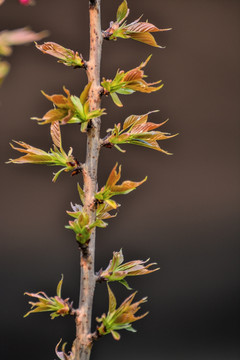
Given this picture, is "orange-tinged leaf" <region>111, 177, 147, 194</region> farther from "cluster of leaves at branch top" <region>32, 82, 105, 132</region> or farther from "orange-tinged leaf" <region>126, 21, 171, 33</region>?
Result: "orange-tinged leaf" <region>126, 21, 171, 33</region>

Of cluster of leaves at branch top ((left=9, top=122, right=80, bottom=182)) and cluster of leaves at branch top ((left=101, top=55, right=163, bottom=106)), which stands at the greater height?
cluster of leaves at branch top ((left=101, top=55, right=163, bottom=106))

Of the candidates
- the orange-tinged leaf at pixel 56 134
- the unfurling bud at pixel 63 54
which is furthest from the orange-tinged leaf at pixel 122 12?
the orange-tinged leaf at pixel 56 134

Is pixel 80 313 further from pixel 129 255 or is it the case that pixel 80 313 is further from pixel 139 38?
pixel 129 255

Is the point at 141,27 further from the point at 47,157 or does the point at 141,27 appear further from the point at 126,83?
the point at 47,157

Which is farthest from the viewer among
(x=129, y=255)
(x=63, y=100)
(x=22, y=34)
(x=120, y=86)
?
(x=129, y=255)

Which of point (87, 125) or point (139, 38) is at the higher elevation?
point (139, 38)

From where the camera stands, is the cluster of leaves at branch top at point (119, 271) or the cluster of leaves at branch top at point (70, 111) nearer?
the cluster of leaves at branch top at point (70, 111)

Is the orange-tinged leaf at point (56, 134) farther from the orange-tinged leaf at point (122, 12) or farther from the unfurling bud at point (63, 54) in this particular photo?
the orange-tinged leaf at point (122, 12)

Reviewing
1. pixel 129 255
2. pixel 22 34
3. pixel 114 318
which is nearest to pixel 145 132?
pixel 114 318


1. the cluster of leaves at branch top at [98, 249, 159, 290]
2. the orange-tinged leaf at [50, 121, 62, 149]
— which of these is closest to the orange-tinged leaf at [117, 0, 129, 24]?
the orange-tinged leaf at [50, 121, 62, 149]
